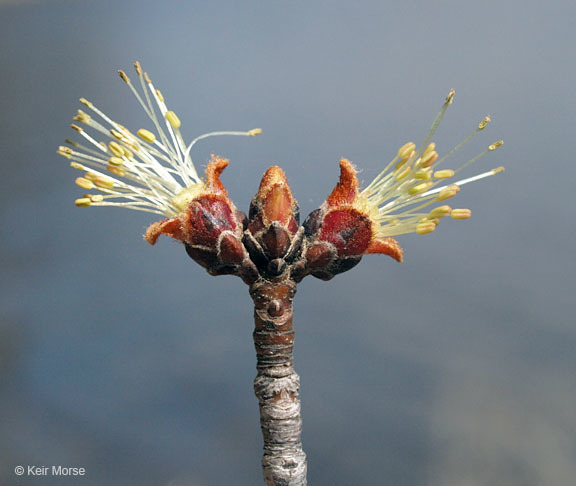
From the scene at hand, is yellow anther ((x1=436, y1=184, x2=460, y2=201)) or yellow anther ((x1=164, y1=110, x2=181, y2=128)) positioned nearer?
yellow anther ((x1=436, y1=184, x2=460, y2=201))

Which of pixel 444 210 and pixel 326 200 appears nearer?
pixel 444 210

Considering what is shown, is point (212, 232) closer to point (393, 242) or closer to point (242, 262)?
point (242, 262)

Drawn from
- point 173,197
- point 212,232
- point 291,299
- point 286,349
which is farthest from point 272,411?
point 173,197

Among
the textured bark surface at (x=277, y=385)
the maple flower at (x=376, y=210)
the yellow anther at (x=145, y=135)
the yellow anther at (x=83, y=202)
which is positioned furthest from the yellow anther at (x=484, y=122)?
the yellow anther at (x=83, y=202)

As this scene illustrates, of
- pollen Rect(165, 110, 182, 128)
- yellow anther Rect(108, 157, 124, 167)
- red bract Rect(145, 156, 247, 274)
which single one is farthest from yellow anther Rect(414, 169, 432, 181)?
yellow anther Rect(108, 157, 124, 167)

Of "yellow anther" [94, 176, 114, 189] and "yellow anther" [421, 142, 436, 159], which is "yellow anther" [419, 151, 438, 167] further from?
"yellow anther" [94, 176, 114, 189]

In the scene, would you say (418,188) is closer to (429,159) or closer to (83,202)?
(429,159)
